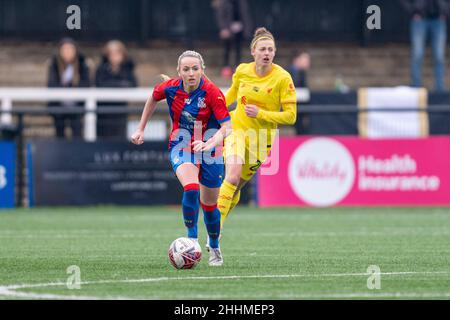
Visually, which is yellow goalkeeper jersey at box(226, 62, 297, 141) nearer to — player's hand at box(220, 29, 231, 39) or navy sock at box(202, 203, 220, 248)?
navy sock at box(202, 203, 220, 248)

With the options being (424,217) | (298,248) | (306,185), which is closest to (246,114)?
(298,248)

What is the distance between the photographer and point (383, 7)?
81.8 feet

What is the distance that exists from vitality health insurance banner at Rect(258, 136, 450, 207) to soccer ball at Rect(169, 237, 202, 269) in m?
9.08

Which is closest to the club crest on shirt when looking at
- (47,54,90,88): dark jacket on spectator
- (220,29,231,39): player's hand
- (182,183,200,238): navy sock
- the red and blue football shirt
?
the red and blue football shirt

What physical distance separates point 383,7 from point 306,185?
20.8 ft

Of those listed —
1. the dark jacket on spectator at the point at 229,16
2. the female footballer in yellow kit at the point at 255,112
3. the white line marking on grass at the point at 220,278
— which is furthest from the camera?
the dark jacket on spectator at the point at 229,16

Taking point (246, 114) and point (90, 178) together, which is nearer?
point (246, 114)

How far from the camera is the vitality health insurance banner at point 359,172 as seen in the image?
19.8 metres

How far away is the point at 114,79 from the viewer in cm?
2133

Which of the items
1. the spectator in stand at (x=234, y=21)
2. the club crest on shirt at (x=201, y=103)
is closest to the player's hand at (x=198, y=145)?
the club crest on shirt at (x=201, y=103)

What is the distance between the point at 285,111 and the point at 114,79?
30.4ft

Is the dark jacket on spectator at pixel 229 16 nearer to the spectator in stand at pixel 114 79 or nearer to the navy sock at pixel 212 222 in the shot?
the spectator in stand at pixel 114 79

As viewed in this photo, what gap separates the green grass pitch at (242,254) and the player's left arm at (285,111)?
127 cm
